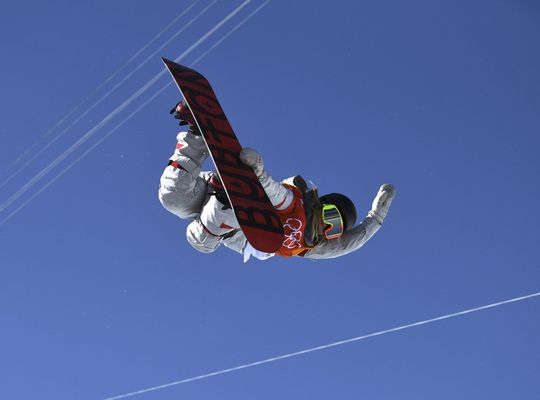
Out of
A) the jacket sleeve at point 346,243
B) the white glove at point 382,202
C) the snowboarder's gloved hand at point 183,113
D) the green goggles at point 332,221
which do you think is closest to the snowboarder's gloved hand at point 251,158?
the snowboarder's gloved hand at point 183,113

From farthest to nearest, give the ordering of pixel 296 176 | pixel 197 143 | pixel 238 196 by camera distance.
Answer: pixel 296 176 → pixel 197 143 → pixel 238 196

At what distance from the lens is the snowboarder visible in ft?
15.2

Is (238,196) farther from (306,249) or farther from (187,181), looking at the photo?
(306,249)

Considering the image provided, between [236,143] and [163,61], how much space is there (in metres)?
0.69

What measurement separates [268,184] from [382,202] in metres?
1.16

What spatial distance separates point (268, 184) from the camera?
4.53 m

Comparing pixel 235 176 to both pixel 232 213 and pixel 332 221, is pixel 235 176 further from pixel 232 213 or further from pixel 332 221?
pixel 332 221

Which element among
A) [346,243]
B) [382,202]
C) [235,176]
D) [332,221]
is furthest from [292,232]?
[382,202]

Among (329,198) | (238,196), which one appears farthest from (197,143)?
(329,198)

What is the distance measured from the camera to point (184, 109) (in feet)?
15.0

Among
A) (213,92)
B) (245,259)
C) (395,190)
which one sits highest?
(213,92)

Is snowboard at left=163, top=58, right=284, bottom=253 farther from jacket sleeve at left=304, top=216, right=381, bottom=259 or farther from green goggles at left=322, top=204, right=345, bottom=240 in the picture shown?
jacket sleeve at left=304, top=216, right=381, bottom=259

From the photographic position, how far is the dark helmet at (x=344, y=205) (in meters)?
5.05

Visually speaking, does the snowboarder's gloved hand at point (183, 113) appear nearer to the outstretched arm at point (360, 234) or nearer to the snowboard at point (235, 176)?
the snowboard at point (235, 176)
